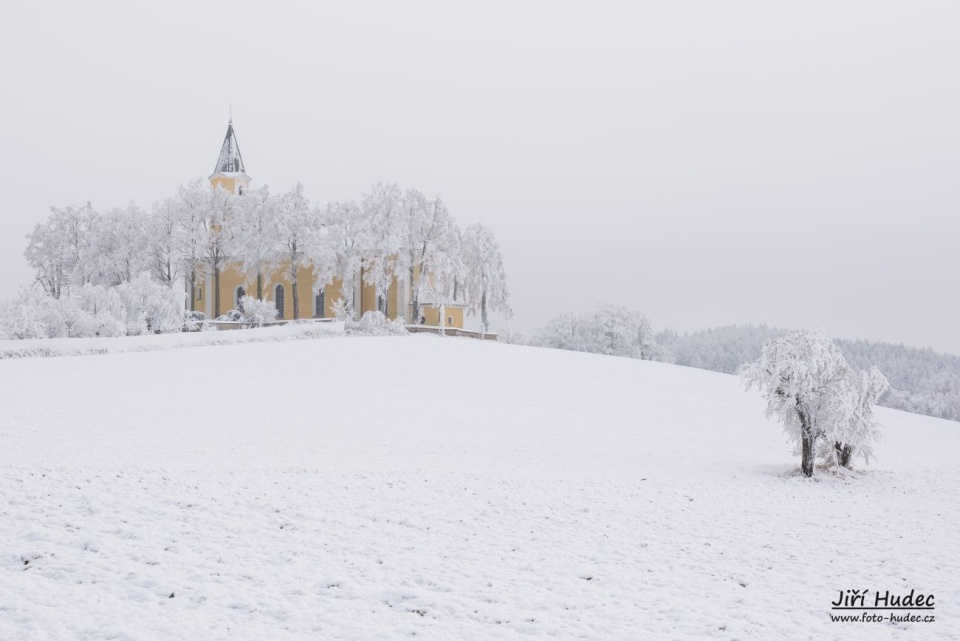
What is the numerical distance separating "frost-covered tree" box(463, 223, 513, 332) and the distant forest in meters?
51.6

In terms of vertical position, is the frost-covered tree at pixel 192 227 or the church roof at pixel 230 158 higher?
the church roof at pixel 230 158

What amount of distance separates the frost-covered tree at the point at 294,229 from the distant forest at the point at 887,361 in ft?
205

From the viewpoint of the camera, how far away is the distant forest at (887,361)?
306 ft

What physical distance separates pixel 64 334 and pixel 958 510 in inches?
1617

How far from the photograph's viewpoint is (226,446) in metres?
16.6

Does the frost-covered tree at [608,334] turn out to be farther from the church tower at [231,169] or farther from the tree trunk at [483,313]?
the church tower at [231,169]

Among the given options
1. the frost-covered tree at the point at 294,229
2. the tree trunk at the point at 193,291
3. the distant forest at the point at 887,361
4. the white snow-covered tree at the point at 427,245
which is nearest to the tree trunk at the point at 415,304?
the white snow-covered tree at the point at 427,245

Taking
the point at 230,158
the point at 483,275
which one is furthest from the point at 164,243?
the point at 483,275

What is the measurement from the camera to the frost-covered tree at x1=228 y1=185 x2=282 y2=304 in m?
49.7

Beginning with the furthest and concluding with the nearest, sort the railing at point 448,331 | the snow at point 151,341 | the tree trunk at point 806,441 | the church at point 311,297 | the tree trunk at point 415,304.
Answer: the church at point 311,297, the railing at point 448,331, the tree trunk at point 415,304, the snow at point 151,341, the tree trunk at point 806,441

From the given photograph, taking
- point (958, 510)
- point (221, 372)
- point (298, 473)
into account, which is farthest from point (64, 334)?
point (958, 510)

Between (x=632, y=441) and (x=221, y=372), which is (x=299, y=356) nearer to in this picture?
(x=221, y=372)

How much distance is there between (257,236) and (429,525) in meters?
43.4

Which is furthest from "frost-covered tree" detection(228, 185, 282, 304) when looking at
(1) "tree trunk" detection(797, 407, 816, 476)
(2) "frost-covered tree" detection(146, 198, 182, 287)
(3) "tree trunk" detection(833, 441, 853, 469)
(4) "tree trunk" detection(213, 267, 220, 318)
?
(3) "tree trunk" detection(833, 441, 853, 469)
